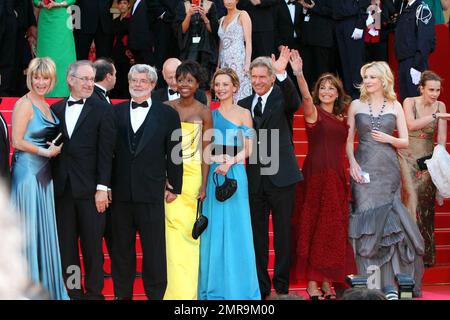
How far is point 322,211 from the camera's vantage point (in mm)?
7988

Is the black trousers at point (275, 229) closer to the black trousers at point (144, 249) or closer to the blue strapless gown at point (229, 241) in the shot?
Result: the blue strapless gown at point (229, 241)

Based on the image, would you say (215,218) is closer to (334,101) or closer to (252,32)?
(334,101)

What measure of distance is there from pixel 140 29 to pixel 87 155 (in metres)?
4.16

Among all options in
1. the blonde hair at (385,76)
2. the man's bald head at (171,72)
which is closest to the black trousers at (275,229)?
the blonde hair at (385,76)

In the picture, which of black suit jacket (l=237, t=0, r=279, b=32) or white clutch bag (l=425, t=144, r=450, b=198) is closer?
white clutch bag (l=425, t=144, r=450, b=198)

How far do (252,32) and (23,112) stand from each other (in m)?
4.35

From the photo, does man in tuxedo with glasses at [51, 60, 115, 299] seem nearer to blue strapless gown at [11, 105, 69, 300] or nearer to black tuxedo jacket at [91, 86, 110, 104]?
blue strapless gown at [11, 105, 69, 300]

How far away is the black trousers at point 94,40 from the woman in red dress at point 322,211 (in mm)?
4045

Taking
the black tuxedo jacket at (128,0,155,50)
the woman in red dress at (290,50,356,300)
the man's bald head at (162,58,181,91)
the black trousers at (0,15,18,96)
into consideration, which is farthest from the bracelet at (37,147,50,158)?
the black tuxedo jacket at (128,0,155,50)

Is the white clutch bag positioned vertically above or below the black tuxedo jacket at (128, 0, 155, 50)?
below

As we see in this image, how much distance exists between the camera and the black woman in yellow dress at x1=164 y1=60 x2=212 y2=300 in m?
7.35

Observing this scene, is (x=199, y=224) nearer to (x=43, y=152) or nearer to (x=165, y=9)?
(x=43, y=152)

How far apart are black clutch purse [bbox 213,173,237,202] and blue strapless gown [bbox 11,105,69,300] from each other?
127 centimetres


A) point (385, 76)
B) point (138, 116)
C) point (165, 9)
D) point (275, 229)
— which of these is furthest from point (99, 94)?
point (165, 9)
